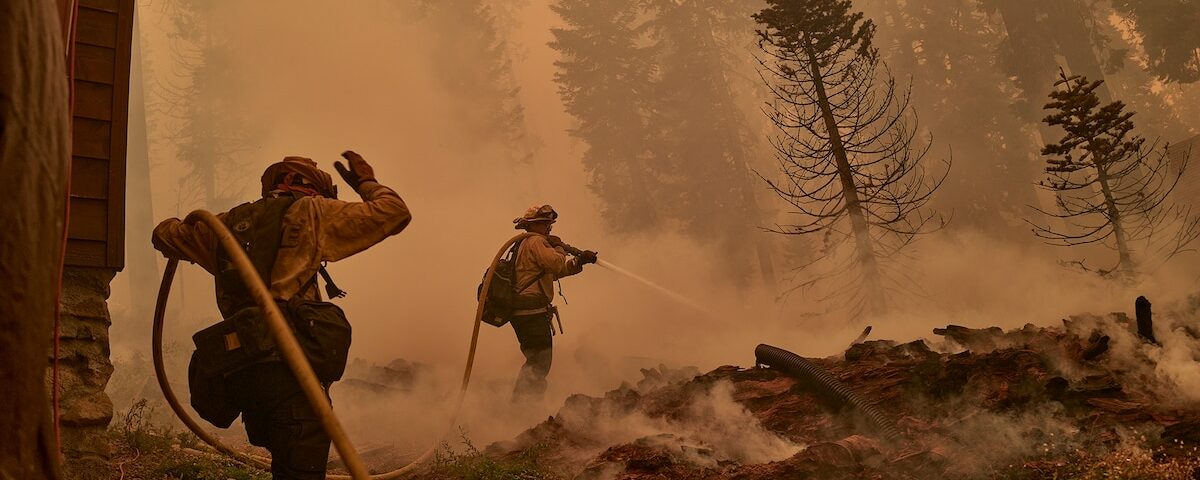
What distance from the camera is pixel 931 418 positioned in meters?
6.22

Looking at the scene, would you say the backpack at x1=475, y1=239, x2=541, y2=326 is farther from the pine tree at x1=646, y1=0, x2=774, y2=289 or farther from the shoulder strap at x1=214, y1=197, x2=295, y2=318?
the pine tree at x1=646, y1=0, x2=774, y2=289

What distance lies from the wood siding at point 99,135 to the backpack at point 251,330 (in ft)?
3.38

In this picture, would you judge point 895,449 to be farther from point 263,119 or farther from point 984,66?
point 984,66

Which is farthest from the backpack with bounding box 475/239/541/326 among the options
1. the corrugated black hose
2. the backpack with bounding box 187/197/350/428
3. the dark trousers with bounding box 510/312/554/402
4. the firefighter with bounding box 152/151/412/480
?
the backpack with bounding box 187/197/350/428

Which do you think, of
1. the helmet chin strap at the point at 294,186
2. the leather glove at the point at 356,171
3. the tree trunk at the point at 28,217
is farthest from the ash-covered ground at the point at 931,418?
the tree trunk at the point at 28,217

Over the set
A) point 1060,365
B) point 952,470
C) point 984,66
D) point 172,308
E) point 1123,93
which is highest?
point 1123,93

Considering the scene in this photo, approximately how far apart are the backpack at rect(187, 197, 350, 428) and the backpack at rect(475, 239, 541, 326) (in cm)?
442

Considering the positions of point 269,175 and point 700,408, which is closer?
point 269,175

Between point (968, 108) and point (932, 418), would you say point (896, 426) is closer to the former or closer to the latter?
point (932, 418)

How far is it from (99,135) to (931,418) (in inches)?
270

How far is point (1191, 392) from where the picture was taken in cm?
545

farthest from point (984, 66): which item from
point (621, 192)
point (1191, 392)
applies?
point (1191, 392)

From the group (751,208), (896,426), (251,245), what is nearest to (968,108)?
(751,208)

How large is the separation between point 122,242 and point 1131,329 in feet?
29.4
